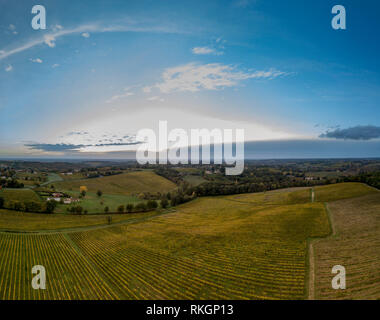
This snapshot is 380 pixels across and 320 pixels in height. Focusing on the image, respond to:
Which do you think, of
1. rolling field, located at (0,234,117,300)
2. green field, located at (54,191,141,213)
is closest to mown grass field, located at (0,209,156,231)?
green field, located at (54,191,141,213)

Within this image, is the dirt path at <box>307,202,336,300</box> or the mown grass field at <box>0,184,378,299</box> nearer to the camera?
the dirt path at <box>307,202,336,300</box>

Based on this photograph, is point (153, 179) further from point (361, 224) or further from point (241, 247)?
point (361, 224)

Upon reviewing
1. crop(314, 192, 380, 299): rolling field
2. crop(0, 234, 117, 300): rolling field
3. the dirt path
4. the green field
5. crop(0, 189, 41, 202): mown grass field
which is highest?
crop(314, 192, 380, 299): rolling field

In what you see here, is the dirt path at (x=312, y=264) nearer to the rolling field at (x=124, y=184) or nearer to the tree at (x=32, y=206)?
the tree at (x=32, y=206)

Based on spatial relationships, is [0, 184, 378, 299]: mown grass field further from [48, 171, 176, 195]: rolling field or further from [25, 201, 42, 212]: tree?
[48, 171, 176, 195]: rolling field

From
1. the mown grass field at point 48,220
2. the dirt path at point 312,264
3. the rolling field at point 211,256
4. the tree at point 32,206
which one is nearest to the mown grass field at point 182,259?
the rolling field at point 211,256
